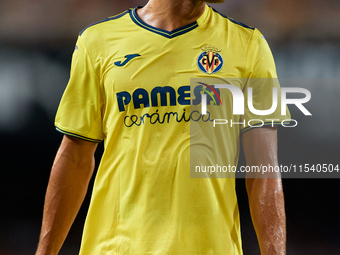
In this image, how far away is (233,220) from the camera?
931mm

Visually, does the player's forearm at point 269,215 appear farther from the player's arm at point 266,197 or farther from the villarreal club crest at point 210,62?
the villarreal club crest at point 210,62

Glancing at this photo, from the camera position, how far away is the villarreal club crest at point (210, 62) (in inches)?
37.7

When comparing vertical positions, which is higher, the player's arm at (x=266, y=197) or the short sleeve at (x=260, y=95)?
the short sleeve at (x=260, y=95)

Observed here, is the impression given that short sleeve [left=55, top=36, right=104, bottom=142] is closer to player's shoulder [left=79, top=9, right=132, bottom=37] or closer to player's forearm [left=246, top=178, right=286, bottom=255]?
player's shoulder [left=79, top=9, right=132, bottom=37]

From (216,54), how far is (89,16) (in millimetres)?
962

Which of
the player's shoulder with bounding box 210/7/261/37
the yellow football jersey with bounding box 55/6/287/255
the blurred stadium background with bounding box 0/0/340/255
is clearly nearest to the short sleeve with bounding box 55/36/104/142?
the yellow football jersey with bounding box 55/6/287/255

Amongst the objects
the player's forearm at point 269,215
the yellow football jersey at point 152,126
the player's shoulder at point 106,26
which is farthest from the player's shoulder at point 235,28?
the player's forearm at point 269,215

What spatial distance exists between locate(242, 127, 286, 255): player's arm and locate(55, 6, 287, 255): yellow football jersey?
0.13ft

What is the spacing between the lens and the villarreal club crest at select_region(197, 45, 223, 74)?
957 mm

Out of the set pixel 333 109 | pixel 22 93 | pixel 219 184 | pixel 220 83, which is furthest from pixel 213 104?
pixel 22 93

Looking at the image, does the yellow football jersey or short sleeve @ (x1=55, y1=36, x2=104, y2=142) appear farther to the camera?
short sleeve @ (x1=55, y1=36, x2=104, y2=142)

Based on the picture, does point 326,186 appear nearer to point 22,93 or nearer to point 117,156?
point 117,156

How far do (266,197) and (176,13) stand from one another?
452 mm

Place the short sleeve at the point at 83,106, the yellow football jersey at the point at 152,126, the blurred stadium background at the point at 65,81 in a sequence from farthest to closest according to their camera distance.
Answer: the blurred stadium background at the point at 65,81, the short sleeve at the point at 83,106, the yellow football jersey at the point at 152,126
